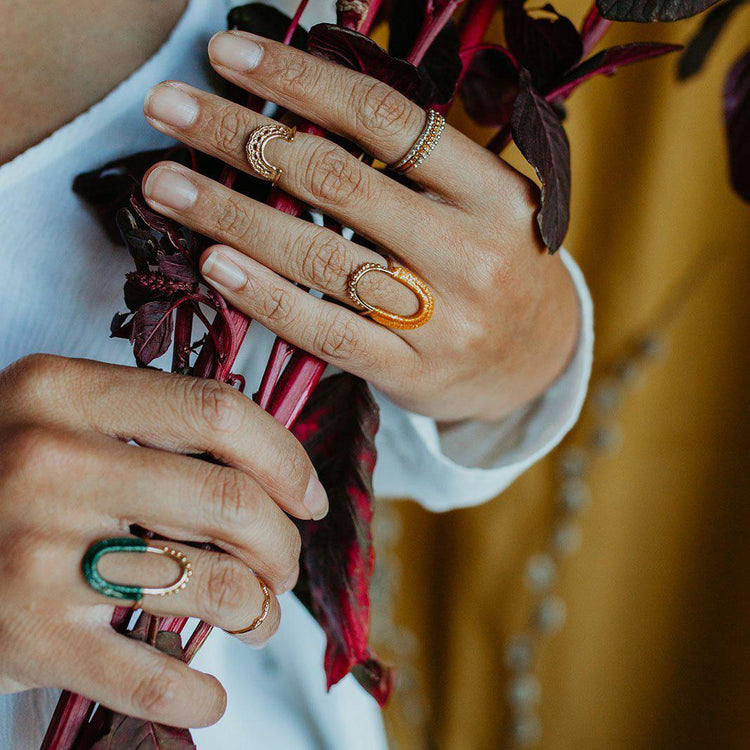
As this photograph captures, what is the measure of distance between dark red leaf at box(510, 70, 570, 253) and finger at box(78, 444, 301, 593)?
263 mm

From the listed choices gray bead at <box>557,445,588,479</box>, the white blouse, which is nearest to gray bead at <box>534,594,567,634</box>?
gray bead at <box>557,445,588,479</box>

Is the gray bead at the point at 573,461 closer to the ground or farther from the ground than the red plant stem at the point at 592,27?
Answer: closer to the ground

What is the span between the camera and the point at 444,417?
667 mm

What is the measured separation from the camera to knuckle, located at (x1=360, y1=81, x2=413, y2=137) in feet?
1.43

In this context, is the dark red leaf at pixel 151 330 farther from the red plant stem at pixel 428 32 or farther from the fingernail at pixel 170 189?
the red plant stem at pixel 428 32

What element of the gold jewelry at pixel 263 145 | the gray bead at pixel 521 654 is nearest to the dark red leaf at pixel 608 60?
the gold jewelry at pixel 263 145

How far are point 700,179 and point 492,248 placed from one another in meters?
0.72

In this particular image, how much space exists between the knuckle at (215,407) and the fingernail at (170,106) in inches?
6.7

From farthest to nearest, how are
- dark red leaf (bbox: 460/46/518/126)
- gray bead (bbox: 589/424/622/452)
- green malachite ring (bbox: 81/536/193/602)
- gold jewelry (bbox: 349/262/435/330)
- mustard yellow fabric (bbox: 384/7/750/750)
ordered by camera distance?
gray bead (bbox: 589/424/622/452) → mustard yellow fabric (bbox: 384/7/750/750) → dark red leaf (bbox: 460/46/518/126) → gold jewelry (bbox: 349/262/435/330) → green malachite ring (bbox: 81/536/193/602)

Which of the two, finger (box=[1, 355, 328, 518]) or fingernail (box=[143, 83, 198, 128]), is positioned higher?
fingernail (box=[143, 83, 198, 128])

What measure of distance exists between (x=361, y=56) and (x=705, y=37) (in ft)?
1.52

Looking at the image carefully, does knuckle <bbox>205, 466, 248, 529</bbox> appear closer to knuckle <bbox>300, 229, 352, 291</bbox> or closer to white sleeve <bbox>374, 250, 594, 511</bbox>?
knuckle <bbox>300, 229, 352, 291</bbox>

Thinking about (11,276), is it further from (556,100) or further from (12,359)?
(556,100)

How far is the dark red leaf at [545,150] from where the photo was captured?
1.40 feet
